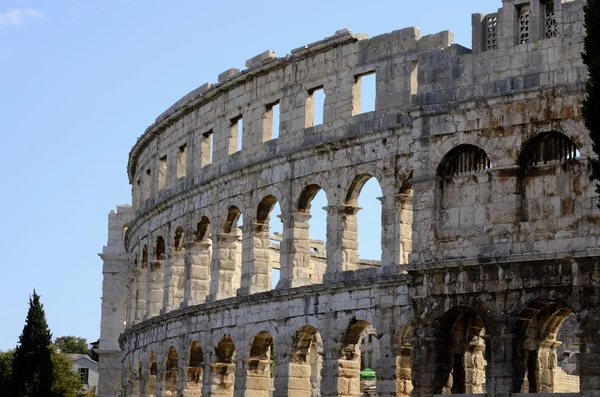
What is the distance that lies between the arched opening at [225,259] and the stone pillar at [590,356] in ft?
49.7

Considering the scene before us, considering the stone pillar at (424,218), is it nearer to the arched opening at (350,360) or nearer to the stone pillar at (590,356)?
the stone pillar at (590,356)

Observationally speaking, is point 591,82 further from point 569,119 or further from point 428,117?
point 428,117

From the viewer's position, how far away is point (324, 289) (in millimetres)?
34219

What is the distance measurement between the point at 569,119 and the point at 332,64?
9780 mm

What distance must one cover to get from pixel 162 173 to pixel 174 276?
4.12m

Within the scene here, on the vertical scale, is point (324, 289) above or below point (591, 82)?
below

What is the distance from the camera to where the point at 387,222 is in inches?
1307

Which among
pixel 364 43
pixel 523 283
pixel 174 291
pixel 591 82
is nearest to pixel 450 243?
pixel 523 283

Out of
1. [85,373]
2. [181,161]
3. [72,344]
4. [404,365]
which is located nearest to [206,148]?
[181,161]

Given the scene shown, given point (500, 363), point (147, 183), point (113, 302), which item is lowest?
point (500, 363)

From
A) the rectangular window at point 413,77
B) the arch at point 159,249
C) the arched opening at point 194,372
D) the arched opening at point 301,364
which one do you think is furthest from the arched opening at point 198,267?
the rectangular window at point 413,77

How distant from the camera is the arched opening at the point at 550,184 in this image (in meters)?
26.8

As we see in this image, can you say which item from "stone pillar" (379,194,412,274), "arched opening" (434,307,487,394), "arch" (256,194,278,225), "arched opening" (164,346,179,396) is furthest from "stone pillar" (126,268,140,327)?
"arched opening" (434,307,487,394)

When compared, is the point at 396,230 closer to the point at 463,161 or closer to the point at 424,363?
the point at 463,161
